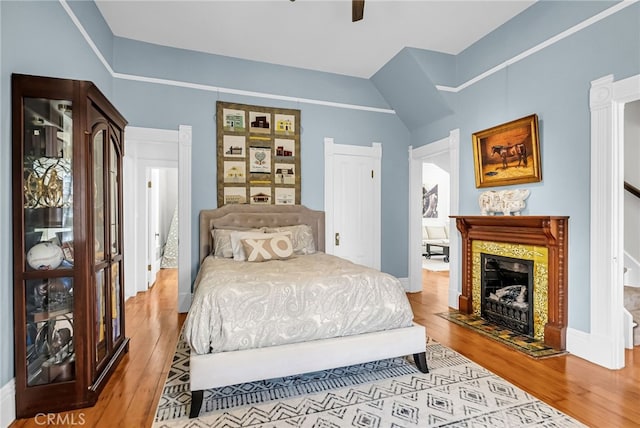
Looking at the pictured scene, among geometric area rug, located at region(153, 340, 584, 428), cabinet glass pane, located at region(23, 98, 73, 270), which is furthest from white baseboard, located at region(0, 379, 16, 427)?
geometric area rug, located at region(153, 340, 584, 428)

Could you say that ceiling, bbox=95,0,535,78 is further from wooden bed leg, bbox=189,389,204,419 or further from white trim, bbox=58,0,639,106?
wooden bed leg, bbox=189,389,204,419

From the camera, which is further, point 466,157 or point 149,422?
point 466,157

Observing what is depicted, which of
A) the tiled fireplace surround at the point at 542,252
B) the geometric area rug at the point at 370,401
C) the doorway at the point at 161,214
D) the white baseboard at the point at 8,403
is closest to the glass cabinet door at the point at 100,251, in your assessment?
the white baseboard at the point at 8,403

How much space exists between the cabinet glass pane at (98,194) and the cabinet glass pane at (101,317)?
0.53ft

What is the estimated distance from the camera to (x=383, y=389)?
89.4 inches

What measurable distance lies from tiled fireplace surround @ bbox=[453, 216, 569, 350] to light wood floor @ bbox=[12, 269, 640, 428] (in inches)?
13.1

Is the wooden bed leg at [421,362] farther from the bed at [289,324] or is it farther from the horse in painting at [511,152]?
the horse in painting at [511,152]

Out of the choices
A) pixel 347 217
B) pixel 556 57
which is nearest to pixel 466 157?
pixel 556 57

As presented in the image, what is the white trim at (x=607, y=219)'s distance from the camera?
8.45ft

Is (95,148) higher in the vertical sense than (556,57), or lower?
lower

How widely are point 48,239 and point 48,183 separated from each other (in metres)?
0.35

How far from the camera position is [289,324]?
2.21 m

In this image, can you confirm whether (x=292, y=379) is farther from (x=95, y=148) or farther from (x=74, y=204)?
(x=95, y=148)

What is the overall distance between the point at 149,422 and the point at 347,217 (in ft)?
11.3
